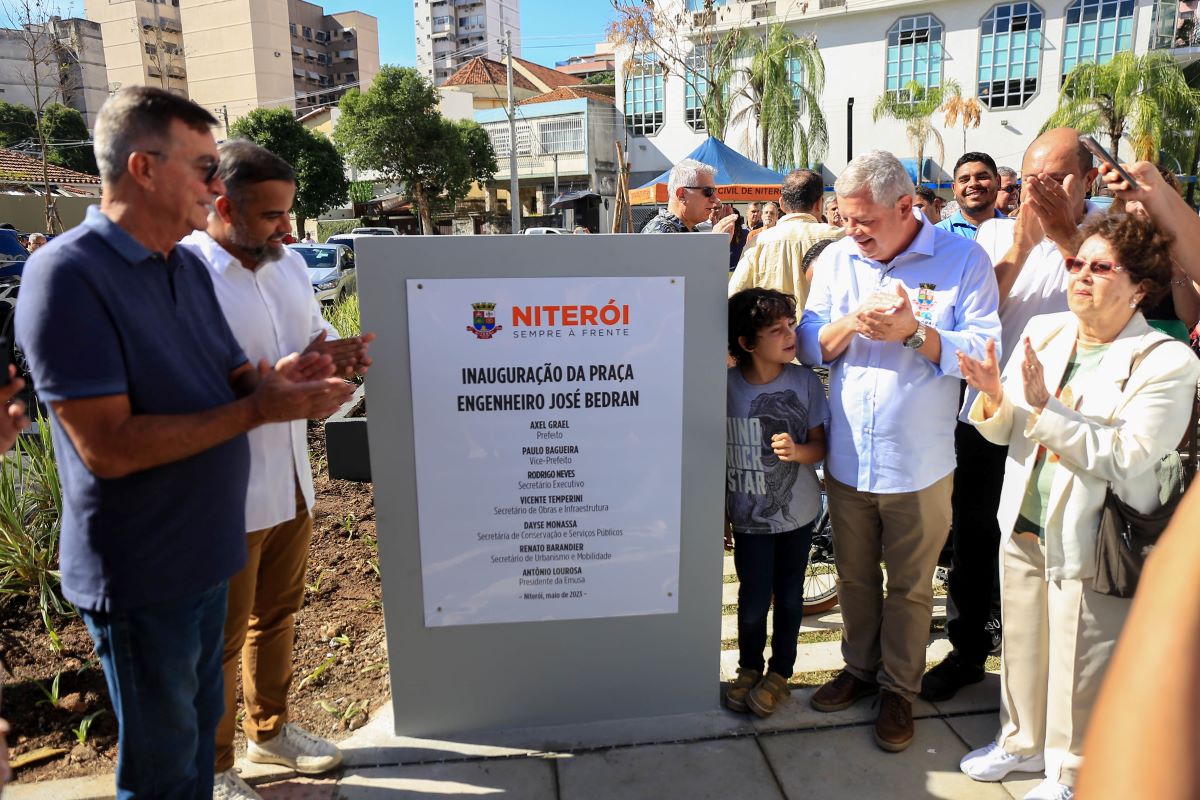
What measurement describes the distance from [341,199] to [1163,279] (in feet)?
148

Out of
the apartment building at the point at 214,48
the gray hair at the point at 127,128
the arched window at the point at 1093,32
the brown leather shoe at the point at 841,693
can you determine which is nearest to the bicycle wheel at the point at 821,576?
the brown leather shoe at the point at 841,693

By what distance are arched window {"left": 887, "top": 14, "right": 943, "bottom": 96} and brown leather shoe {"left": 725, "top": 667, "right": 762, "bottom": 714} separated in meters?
40.7

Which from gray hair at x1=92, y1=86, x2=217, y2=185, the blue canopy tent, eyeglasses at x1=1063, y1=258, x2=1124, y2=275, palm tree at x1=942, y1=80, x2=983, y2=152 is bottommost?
eyeglasses at x1=1063, y1=258, x2=1124, y2=275

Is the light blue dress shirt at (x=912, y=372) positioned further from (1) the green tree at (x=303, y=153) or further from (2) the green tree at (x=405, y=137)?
(1) the green tree at (x=303, y=153)

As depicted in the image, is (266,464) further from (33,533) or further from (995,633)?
(995,633)

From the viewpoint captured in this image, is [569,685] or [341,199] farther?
[341,199]

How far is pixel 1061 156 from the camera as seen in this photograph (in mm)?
2996

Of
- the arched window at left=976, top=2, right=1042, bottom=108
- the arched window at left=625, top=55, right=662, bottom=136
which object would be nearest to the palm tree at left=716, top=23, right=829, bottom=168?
the arched window at left=625, top=55, right=662, bottom=136

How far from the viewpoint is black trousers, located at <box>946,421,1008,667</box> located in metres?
3.11

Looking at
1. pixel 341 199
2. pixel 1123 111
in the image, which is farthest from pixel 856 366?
pixel 341 199

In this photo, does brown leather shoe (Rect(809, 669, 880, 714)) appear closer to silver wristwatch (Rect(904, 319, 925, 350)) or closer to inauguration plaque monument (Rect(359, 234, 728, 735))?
inauguration plaque monument (Rect(359, 234, 728, 735))

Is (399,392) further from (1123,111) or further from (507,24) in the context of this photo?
(507,24)

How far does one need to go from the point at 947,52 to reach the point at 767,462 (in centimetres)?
4119

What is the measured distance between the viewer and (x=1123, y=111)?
26.5m
